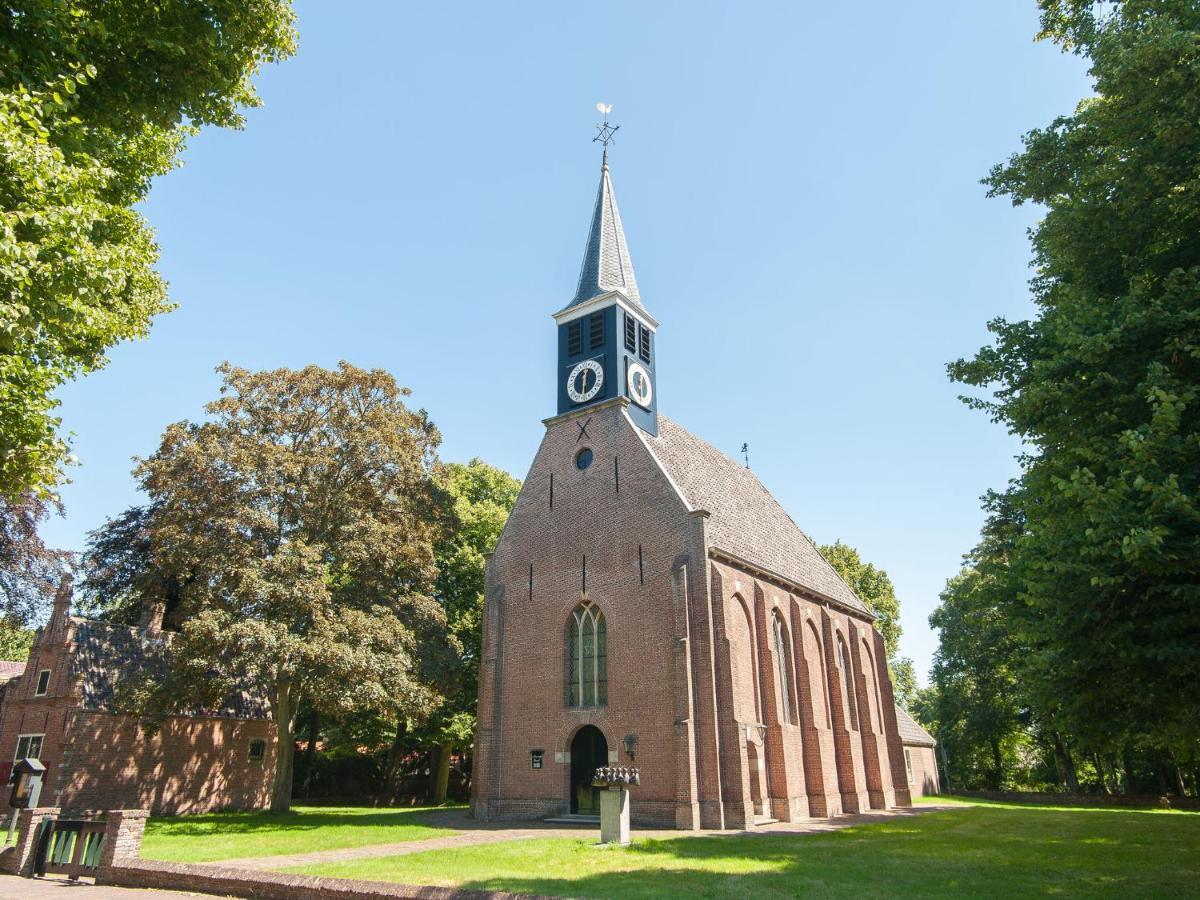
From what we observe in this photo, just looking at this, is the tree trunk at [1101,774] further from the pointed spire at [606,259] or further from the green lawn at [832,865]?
the pointed spire at [606,259]

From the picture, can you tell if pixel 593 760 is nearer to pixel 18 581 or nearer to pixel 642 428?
pixel 642 428

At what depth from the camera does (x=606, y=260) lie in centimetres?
3316

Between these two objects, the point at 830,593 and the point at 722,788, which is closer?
the point at 722,788

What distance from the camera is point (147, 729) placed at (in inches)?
1034

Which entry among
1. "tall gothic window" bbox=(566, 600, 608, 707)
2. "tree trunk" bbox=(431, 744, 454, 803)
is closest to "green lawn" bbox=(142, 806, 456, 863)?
"tall gothic window" bbox=(566, 600, 608, 707)

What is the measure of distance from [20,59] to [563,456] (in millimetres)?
21940

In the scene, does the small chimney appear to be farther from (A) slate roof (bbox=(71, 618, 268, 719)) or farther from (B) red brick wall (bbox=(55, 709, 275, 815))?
(B) red brick wall (bbox=(55, 709, 275, 815))

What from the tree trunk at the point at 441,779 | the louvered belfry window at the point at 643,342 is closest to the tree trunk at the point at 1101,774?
the tree trunk at the point at 441,779

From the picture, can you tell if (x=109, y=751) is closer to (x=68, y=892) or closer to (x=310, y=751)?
(x=310, y=751)

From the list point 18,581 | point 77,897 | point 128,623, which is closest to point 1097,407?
point 77,897

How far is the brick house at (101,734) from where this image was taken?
88.8ft

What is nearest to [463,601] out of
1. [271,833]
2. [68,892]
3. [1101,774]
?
[271,833]

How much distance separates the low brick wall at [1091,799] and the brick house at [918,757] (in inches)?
120

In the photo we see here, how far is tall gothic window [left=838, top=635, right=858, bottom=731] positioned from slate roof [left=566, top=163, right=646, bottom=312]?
17577mm
